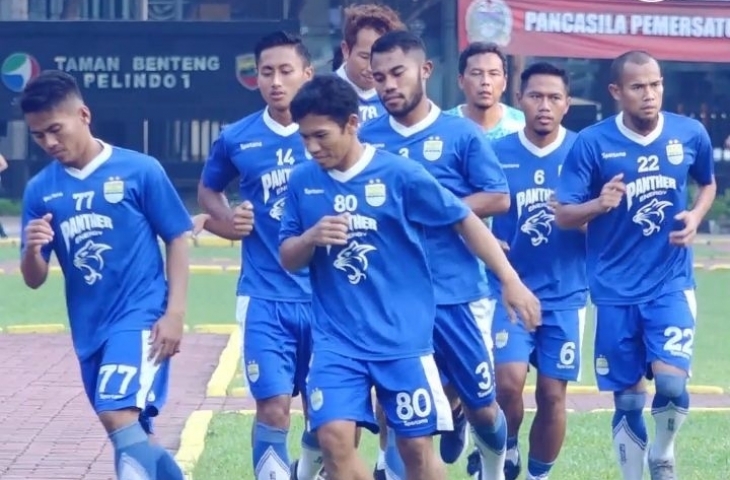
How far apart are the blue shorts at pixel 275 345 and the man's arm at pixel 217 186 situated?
0.42m

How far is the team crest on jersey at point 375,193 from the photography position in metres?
7.43

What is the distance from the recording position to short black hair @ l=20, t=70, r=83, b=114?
746cm

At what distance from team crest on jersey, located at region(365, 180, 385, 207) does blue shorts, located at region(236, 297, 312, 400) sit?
131cm

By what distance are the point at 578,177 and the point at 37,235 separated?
299cm

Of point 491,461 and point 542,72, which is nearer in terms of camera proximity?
point 491,461

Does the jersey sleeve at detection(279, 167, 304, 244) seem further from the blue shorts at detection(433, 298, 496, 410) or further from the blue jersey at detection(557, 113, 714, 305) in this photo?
the blue jersey at detection(557, 113, 714, 305)

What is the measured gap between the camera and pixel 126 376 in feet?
→ 24.6

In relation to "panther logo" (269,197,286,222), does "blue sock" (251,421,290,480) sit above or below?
below

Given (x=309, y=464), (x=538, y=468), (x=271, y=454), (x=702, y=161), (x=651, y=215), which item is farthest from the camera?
(x=538, y=468)

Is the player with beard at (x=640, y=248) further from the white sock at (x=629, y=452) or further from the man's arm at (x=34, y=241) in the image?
the man's arm at (x=34, y=241)

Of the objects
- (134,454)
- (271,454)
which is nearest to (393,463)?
(271,454)

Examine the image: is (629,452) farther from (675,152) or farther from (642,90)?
(642,90)

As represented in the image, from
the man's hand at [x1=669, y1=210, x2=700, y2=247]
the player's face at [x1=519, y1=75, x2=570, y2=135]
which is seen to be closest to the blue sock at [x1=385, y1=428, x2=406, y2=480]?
the man's hand at [x1=669, y1=210, x2=700, y2=247]

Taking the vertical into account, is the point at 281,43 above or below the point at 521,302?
above
